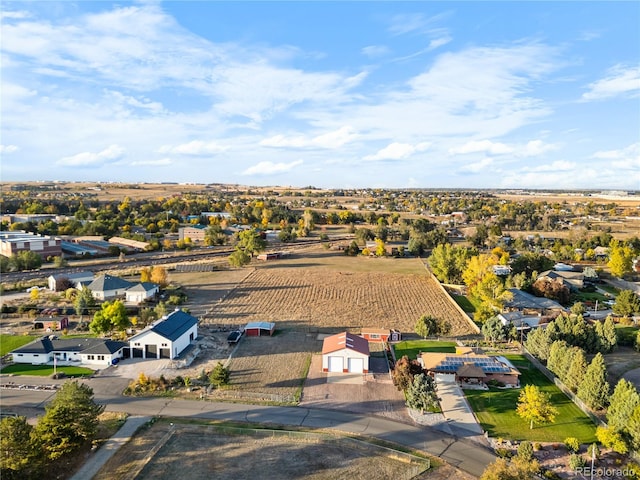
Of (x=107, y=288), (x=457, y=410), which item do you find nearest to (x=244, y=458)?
(x=457, y=410)

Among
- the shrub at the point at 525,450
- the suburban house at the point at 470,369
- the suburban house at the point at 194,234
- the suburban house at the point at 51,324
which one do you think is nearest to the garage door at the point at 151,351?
the suburban house at the point at 51,324

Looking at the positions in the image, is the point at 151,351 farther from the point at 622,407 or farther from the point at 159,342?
the point at 622,407

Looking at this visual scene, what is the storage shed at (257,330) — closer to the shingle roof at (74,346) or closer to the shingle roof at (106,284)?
the shingle roof at (74,346)

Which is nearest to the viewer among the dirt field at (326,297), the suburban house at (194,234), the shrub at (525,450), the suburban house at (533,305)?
the shrub at (525,450)

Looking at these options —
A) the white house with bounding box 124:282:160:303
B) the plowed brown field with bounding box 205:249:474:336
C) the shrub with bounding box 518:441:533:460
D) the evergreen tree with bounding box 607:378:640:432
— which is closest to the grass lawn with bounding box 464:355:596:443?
the evergreen tree with bounding box 607:378:640:432

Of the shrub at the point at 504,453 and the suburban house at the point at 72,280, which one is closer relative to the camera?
the shrub at the point at 504,453

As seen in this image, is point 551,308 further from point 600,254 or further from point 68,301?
point 68,301

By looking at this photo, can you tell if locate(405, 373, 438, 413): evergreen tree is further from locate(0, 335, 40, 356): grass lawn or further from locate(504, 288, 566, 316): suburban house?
locate(0, 335, 40, 356): grass lawn
